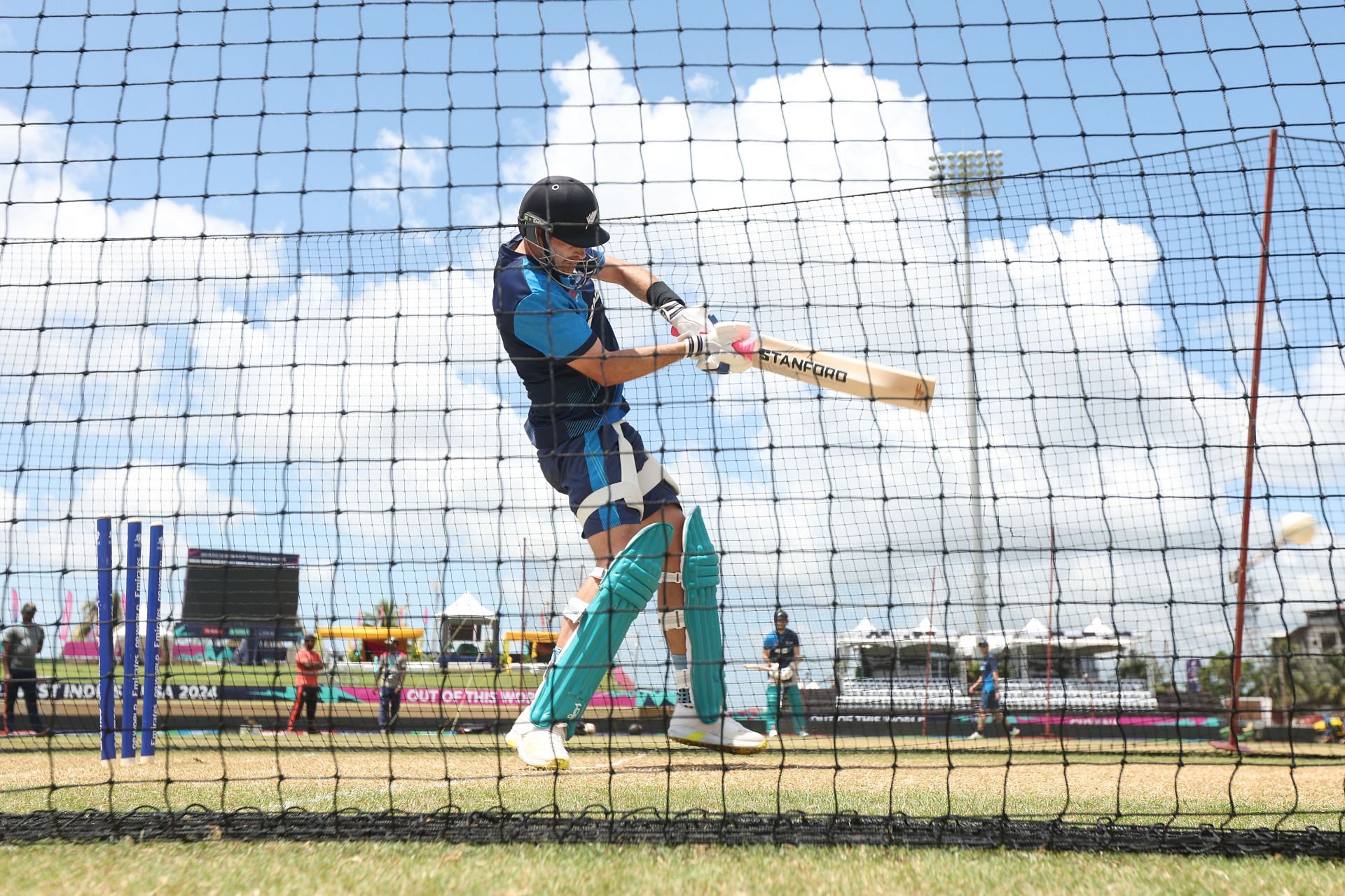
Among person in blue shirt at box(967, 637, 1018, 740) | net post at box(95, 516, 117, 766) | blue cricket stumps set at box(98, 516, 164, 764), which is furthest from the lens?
person in blue shirt at box(967, 637, 1018, 740)

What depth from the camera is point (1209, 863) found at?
8.80ft

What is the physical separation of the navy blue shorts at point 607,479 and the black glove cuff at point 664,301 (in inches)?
19.4

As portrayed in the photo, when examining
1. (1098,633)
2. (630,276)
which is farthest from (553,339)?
(1098,633)

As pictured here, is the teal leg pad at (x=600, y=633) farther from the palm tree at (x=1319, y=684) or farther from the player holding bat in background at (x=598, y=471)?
the palm tree at (x=1319, y=684)

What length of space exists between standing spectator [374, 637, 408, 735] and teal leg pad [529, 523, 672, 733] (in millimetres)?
2411

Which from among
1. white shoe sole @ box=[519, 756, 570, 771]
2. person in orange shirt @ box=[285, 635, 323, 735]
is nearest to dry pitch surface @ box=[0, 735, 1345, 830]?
white shoe sole @ box=[519, 756, 570, 771]

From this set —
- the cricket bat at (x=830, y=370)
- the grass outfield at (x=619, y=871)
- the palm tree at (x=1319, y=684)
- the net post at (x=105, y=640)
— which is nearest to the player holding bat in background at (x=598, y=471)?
the cricket bat at (x=830, y=370)

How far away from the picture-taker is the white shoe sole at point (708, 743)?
3725mm

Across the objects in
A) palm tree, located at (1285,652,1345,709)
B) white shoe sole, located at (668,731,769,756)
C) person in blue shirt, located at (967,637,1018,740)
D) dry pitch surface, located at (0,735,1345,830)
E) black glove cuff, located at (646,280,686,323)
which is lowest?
palm tree, located at (1285,652,1345,709)

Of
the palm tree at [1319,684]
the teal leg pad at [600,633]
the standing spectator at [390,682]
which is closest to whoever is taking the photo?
the teal leg pad at [600,633]

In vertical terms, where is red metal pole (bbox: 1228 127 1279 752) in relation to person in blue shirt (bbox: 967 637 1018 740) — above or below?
above

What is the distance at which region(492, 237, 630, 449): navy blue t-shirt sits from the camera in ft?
11.8

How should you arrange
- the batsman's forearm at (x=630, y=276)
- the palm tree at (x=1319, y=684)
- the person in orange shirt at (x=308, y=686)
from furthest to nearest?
1. the palm tree at (x=1319, y=684)
2. the person in orange shirt at (x=308, y=686)
3. the batsman's forearm at (x=630, y=276)

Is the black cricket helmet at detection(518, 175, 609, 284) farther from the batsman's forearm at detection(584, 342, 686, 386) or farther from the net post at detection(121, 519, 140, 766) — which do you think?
the net post at detection(121, 519, 140, 766)
